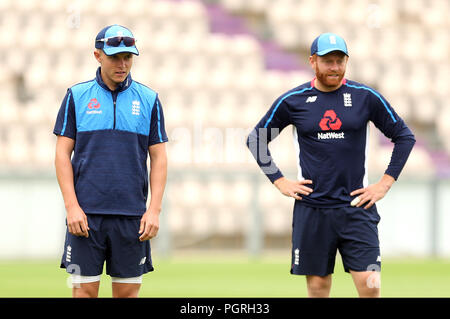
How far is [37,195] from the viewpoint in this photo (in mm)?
14297

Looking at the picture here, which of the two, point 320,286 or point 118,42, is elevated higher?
point 118,42

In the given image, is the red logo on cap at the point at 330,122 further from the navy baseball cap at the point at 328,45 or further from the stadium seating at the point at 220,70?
the stadium seating at the point at 220,70

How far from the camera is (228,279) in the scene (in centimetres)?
1152

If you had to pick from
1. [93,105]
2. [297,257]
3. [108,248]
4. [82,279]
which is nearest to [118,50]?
[93,105]

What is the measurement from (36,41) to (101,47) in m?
13.3

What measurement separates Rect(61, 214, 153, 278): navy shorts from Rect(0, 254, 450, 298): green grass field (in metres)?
4.17

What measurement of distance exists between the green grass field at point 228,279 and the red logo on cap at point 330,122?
425cm

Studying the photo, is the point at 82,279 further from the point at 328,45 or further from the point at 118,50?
the point at 328,45

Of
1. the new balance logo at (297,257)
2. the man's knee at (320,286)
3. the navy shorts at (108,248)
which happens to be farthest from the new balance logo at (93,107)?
the man's knee at (320,286)

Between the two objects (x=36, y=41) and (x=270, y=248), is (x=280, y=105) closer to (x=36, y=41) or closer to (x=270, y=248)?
(x=270, y=248)

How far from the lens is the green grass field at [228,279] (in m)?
9.98

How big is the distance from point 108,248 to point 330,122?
62.6 inches

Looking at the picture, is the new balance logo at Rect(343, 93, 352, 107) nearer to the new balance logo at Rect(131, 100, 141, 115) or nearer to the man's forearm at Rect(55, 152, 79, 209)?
the new balance logo at Rect(131, 100, 141, 115)
